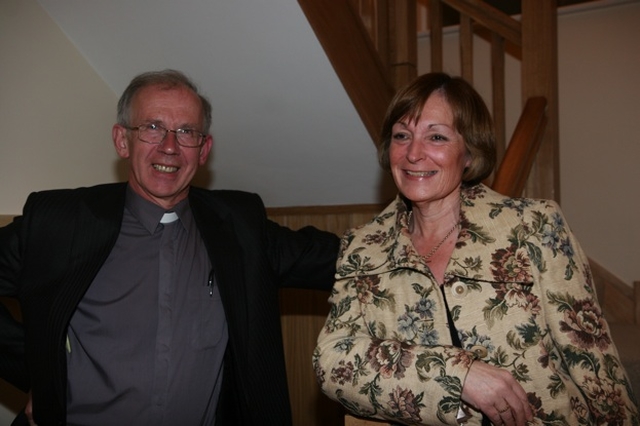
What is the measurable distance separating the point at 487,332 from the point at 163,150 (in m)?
1.12

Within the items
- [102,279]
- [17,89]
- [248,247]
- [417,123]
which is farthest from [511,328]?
[17,89]

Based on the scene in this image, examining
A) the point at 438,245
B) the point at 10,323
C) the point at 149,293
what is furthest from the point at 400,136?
the point at 10,323

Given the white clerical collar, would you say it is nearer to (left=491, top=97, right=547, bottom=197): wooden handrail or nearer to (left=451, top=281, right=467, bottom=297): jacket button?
(left=451, top=281, right=467, bottom=297): jacket button

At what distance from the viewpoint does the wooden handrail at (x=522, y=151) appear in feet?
7.10

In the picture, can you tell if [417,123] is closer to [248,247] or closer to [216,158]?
[248,247]

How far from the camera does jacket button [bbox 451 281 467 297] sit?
143 cm

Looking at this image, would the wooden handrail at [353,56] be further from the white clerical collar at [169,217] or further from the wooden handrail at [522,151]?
the white clerical collar at [169,217]

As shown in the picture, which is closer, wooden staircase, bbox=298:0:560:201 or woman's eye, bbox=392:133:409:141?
woman's eye, bbox=392:133:409:141

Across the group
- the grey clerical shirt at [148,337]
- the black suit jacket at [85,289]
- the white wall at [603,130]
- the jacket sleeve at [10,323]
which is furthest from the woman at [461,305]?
the white wall at [603,130]

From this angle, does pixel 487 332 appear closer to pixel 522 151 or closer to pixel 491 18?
pixel 522 151

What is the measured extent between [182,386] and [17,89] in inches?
55.6

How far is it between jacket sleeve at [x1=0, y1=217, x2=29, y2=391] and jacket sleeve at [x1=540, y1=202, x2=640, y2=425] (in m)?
1.53

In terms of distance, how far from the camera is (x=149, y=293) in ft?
6.00

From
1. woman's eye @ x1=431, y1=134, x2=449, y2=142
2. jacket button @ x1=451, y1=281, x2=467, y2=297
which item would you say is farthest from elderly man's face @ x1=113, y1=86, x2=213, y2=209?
jacket button @ x1=451, y1=281, x2=467, y2=297
